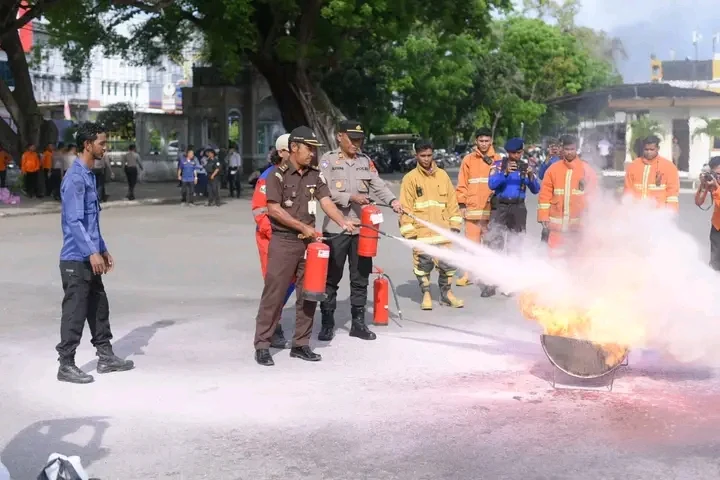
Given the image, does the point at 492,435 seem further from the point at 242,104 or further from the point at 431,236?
the point at 242,104

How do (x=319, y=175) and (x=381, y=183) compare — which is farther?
(x=381, y=183)

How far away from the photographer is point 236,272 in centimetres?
1312

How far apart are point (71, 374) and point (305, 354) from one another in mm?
1856

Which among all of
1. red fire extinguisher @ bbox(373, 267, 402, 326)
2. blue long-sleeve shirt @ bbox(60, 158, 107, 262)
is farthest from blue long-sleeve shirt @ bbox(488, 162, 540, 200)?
blue long-sleeve shirt @ bbox(60, 158, 107, 262)

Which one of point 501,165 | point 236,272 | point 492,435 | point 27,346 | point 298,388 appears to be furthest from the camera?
point 236,272

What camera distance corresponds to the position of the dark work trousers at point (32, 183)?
28.2 meters

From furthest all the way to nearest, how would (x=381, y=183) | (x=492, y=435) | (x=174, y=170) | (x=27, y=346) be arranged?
(x=174, y=170)
(x=381, y=183)
(x=27, y=346)
(x=492, y=435)

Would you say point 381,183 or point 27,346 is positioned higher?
point 381,183

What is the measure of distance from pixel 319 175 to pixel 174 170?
117 feet

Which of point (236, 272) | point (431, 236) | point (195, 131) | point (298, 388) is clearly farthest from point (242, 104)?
point (298, 388)

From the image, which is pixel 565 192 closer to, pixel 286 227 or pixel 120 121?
pixel 286 227

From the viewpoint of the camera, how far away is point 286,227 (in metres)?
7.64

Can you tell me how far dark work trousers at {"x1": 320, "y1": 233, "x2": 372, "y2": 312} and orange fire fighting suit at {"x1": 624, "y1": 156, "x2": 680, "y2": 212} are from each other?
3.42m

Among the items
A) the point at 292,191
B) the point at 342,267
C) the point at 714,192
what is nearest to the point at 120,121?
the point at 342,267
